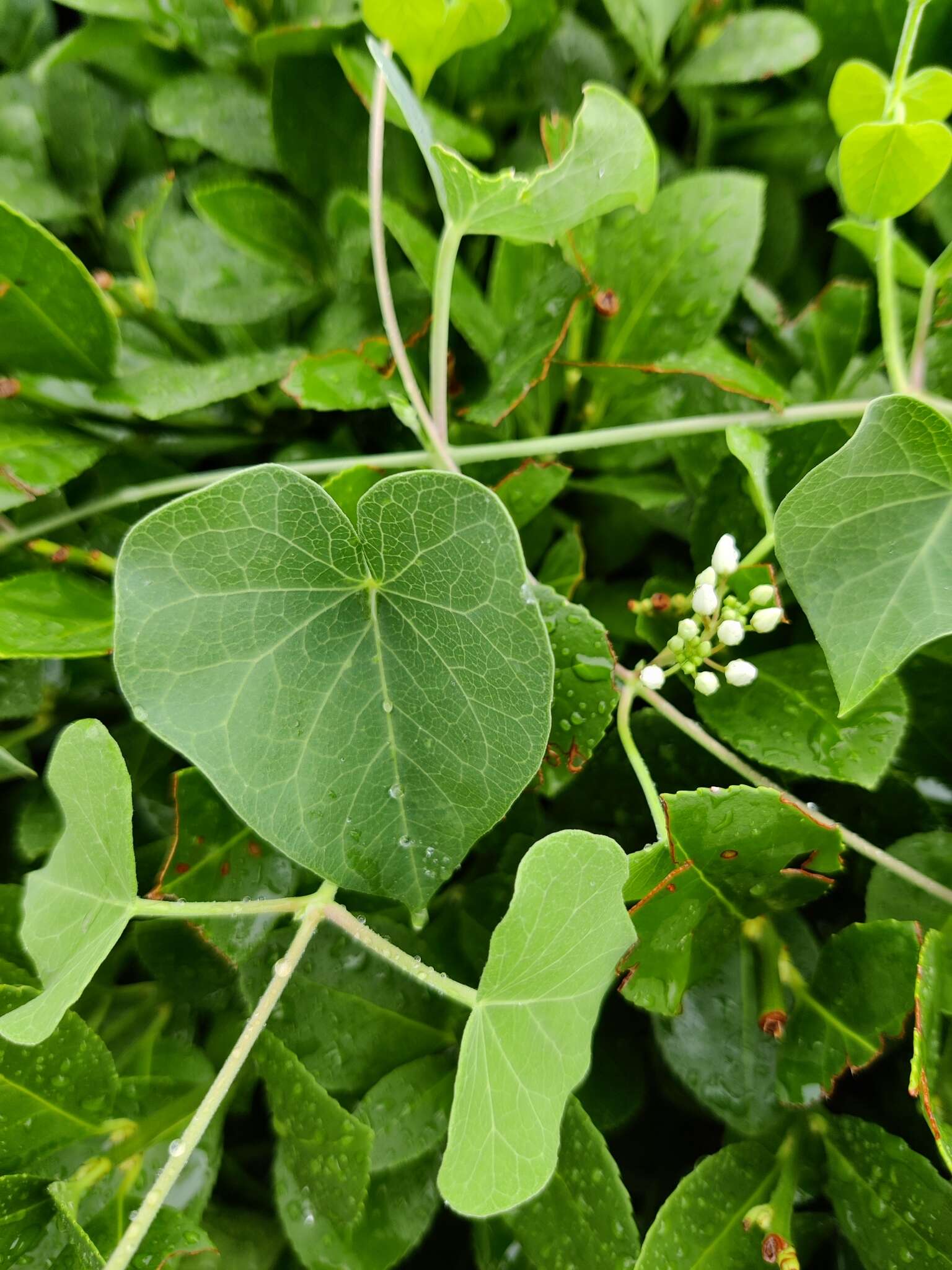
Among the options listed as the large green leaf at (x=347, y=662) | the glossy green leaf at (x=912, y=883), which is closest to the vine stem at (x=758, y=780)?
the glossy green leaf at (x=912, y=883)

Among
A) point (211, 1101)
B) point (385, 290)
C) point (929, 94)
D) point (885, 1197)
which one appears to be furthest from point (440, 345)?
point (885, 1197)

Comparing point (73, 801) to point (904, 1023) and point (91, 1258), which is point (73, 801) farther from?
point (904, 1023)

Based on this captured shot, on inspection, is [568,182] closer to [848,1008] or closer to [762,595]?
[762,595]

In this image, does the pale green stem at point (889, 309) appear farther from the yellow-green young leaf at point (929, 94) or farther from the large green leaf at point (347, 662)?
the large green leaf at point (347, 662)

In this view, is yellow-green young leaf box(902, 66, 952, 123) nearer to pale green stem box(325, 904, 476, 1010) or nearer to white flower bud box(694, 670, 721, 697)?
white flower bud box(694, 670, 721, 697)

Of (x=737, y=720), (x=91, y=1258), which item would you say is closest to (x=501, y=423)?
(x=737, y=720)

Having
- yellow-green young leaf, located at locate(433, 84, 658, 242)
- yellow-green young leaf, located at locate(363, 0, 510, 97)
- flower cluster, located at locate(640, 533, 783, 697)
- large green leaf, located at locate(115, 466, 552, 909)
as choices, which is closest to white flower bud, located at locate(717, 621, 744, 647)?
flower cluster, located at locate(640, 533, 783, 697)
